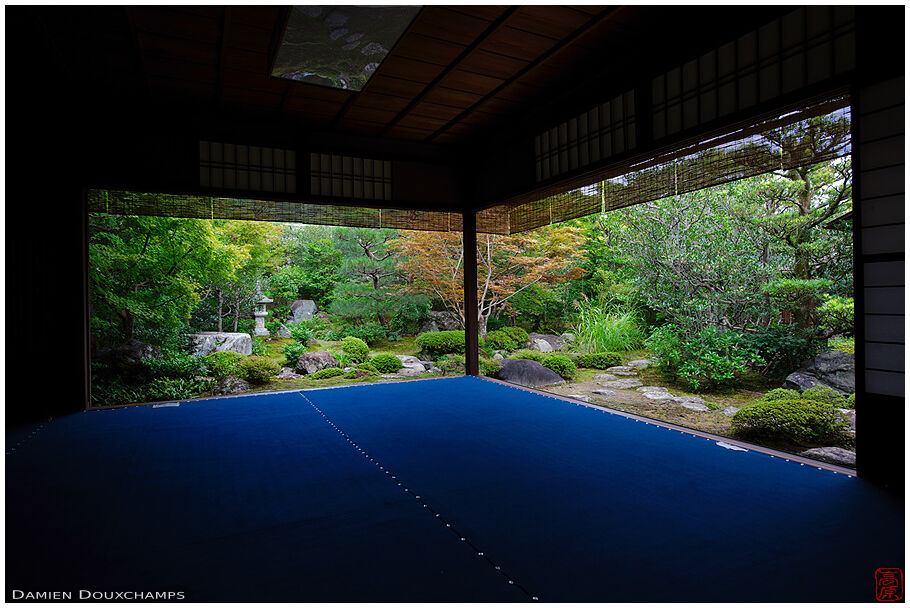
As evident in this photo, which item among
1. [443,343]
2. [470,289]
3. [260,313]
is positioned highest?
[470,289]

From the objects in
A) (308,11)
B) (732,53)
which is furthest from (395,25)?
(732,53)

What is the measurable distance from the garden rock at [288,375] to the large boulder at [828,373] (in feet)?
21.2

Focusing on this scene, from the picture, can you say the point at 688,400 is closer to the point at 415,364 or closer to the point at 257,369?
the point at 415,364

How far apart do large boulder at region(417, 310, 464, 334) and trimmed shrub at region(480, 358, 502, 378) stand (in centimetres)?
250

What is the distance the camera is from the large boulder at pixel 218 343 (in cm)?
749

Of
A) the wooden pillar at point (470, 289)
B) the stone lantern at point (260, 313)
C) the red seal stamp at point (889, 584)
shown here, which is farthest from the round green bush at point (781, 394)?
the stone lantern at point (260, 313)

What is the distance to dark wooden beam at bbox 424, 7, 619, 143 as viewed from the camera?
2.83 meters

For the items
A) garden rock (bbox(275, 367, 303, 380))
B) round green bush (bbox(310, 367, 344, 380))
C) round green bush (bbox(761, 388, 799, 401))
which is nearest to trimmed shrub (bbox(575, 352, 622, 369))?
round green bush (bbox(761, 388, 799, 401))

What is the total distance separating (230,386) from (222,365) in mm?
310

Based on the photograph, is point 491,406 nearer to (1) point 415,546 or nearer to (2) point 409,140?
(1) point 415,546

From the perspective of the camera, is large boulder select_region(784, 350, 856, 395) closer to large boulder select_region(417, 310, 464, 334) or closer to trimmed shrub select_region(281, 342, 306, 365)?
large boulder select_region(417, 310, 464, 334)

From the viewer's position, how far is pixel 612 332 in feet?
24.4

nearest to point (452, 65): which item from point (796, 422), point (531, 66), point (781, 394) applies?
point (531, 66)

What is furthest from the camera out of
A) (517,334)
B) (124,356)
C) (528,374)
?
(517,334)
